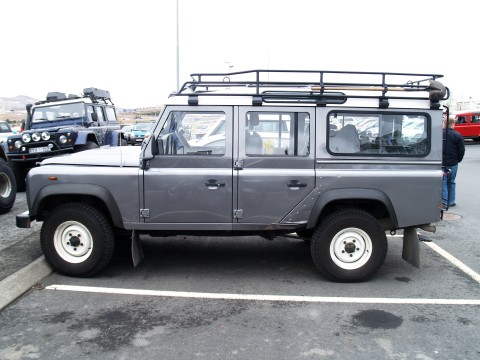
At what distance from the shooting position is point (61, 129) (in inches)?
431

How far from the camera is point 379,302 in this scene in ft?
15.3

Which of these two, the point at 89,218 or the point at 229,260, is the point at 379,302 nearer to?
the point at 229,260

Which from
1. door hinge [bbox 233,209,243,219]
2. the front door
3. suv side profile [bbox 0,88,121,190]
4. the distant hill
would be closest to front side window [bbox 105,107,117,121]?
suv side profile [bbox 0,88,121,190]

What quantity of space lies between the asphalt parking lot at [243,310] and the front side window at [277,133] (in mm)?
1510

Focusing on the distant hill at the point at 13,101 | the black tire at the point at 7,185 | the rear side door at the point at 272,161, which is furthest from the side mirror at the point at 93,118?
the distant hill at the point at 13,101

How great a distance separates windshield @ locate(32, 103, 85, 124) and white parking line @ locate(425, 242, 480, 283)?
9197mm

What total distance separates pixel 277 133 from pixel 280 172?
1.43 feet

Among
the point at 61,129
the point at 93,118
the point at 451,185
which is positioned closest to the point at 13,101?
the point at 93,118

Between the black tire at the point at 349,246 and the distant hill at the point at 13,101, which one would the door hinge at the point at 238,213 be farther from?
the distant hill at the point at 13,101

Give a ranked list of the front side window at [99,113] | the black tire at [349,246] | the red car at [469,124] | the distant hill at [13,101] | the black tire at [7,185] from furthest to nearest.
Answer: the distant hill at [13,101], the red car at [469,124], the front side window at [99,113], the black tire at [7,185], the black tire at [349,246]

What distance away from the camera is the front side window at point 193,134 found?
16.4 ft

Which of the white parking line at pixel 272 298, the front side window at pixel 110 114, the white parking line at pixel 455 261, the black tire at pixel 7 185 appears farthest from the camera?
the front side window at pixel 110 114

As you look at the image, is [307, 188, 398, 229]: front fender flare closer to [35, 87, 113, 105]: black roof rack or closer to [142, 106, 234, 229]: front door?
[142, 106, 234, 229]: front door

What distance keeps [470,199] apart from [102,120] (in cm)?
986
